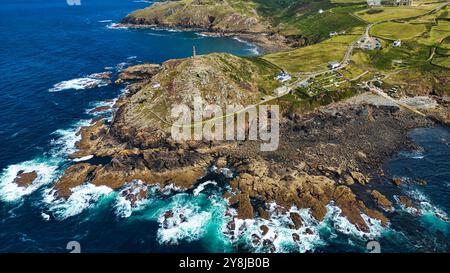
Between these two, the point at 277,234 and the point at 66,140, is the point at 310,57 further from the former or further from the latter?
the point at 66,140

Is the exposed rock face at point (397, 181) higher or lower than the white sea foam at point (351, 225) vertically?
→ higher

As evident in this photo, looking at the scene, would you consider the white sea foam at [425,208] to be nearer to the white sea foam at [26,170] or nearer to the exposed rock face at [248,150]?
the exposed rock face at [248,150]

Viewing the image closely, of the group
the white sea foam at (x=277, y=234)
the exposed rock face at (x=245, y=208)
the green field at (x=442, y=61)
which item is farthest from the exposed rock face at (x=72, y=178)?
the green field at (x=442, y=61)

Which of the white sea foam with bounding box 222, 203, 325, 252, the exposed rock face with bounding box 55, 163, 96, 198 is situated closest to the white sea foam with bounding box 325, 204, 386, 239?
the white sea foam with bounding box 222, 203, 325, 252

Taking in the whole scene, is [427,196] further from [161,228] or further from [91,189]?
[91,189]

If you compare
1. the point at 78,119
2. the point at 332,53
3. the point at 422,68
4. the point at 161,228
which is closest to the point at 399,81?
the point at 422,68

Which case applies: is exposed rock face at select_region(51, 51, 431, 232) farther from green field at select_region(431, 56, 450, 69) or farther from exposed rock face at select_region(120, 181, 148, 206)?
green field at select_region(431, 56, 450, 69)
